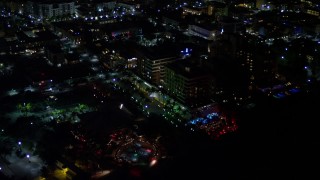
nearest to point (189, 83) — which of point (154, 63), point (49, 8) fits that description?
point (154, 63)

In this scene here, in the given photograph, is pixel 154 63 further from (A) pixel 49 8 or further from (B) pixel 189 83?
(A) pixel 49 8

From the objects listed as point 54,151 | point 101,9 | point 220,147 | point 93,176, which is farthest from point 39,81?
point 101,9

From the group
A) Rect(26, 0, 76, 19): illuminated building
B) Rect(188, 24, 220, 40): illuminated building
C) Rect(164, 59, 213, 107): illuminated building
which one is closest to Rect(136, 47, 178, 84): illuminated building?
Rect(164, 59, 213, 107): illuminated building

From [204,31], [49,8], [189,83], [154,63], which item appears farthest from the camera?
[49,8]

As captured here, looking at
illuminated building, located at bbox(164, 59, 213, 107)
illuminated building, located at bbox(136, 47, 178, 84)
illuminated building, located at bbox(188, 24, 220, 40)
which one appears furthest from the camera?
illuminated building, located at bbox(188, 24, 220, 40)

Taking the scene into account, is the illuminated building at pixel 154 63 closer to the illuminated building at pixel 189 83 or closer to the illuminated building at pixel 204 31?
the illuminated building at pixel 189 83

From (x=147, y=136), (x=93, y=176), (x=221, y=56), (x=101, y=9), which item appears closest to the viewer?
(x=93, y=176)

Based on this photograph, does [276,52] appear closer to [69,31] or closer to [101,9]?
[69,31]

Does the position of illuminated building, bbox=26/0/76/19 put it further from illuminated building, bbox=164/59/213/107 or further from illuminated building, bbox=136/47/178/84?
illuminated building, bbox=164/59/213/107
